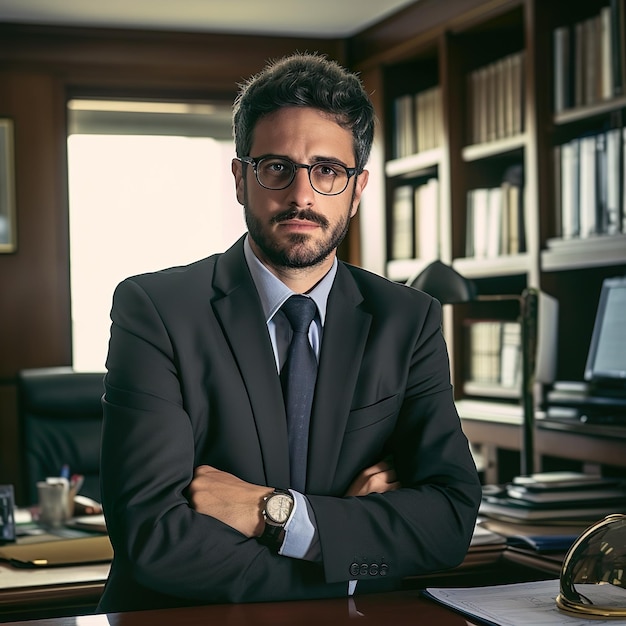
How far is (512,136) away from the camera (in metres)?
4.09

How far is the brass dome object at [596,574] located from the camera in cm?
135

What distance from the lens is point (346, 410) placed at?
175 cm

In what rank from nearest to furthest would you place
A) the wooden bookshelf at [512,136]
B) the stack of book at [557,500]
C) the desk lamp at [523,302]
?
the stack of book at [557,500] → the desk lamp at [523,302] → the wooden bookshelf at [512,136]

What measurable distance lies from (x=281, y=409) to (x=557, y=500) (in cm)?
103

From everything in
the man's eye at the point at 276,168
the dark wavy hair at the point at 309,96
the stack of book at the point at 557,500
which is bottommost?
the stack of book at the point at 557,500

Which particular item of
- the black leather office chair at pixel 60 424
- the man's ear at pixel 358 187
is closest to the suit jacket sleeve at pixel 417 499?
the man's ear at pixel 358 187

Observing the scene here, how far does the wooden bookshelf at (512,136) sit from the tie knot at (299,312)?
1665mm

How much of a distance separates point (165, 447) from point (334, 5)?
379 cm

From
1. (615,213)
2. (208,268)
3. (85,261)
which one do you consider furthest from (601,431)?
(85,261)

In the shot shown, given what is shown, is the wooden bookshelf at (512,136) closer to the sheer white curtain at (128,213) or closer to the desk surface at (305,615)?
the sheer white curtain at (128,213)

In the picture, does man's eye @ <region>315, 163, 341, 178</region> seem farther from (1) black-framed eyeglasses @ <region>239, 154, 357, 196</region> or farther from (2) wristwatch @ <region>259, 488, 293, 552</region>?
(2) wristwatch @ <region>259, 488, 293, 552</region>

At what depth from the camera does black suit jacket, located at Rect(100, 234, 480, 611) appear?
155 cm

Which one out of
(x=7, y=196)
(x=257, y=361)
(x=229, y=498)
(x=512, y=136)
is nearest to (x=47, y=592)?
(x=229, y=498)

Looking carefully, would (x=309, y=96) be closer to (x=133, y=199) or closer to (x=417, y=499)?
(x=417, y=499)
